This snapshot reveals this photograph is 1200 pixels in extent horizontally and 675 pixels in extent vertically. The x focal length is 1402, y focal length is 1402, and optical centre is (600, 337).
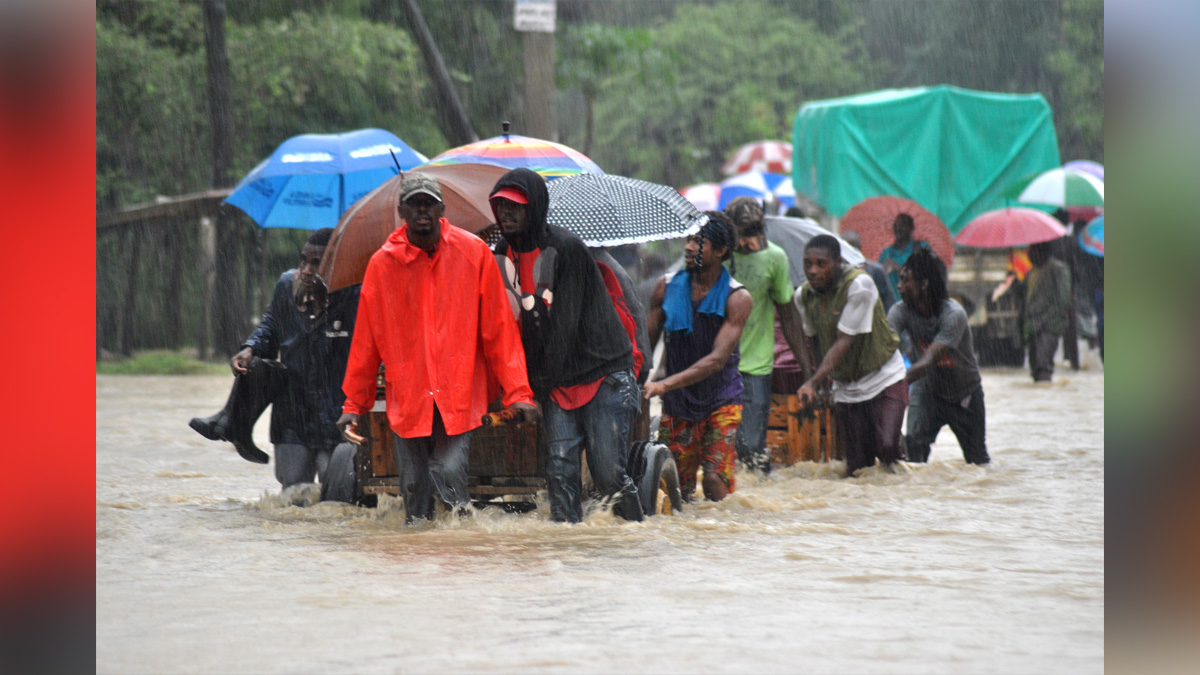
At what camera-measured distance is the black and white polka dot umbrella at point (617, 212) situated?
703 cm

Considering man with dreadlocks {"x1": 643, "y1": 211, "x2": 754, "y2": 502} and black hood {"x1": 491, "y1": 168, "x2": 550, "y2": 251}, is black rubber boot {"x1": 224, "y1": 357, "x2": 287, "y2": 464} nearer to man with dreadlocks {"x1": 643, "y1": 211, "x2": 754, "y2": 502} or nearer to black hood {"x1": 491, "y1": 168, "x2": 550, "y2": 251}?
black hood {"x1": 491, "y1": 168, "x2": 550, "y2": 251}

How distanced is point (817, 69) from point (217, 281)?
24.5 meters

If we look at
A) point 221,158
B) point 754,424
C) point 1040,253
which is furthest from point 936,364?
point 221,158

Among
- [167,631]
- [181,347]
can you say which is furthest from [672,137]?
[167,631]

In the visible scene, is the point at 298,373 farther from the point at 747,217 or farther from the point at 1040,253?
the point at 1040,253

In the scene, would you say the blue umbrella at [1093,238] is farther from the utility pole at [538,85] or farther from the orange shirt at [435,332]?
the orange shirt at [435,332]

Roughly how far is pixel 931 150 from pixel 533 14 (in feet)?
34.6

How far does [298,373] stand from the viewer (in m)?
7.68

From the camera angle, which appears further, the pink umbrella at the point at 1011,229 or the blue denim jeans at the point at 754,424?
the pink umbrella at the point at 1011,229

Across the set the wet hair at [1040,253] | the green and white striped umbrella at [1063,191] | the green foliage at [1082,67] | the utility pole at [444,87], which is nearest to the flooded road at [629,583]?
the utility pole at [444,87]

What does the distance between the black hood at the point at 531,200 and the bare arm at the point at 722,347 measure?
3.80 feet

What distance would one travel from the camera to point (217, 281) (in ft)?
65.0
